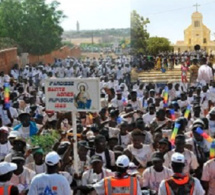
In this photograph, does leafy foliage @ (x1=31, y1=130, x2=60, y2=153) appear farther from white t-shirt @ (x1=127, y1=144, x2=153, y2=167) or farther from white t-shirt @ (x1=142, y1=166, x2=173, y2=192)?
white t-shirt @ (x1=142, y1=166, x2=173, y2=192)

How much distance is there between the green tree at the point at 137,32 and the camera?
32094mm

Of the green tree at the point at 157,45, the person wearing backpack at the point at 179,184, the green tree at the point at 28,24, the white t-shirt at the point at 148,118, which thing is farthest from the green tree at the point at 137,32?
the person wearing backpack at the point at 179,184

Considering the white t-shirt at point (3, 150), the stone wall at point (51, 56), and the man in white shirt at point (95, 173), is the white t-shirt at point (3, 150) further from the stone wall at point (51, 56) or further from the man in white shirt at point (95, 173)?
the stone wall at point (51, 56)

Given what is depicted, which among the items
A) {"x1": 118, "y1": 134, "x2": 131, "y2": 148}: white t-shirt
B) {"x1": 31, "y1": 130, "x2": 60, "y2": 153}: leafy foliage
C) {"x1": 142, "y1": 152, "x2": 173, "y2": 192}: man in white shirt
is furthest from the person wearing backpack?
{"x1": 118, "y1": 134, "x2": 131, "y2": 148}: white t-shirt

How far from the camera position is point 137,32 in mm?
32625

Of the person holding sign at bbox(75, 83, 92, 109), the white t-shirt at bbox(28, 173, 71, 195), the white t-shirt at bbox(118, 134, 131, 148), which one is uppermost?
the person holding sign at bbox(75, 83, 92, 109)

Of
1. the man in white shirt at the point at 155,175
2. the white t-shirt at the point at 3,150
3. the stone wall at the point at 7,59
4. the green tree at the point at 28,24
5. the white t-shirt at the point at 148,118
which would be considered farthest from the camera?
the green tree at the point at 28,24

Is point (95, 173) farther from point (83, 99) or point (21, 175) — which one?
point (83, 99)

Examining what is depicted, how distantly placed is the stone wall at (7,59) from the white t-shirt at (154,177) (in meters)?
18.4

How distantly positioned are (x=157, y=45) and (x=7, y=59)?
14569 millimetres

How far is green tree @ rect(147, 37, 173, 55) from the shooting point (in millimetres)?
35125

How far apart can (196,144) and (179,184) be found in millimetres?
2331

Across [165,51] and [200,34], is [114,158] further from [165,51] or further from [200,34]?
[200,34]

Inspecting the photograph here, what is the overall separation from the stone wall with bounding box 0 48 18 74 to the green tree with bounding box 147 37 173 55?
12.4 m
